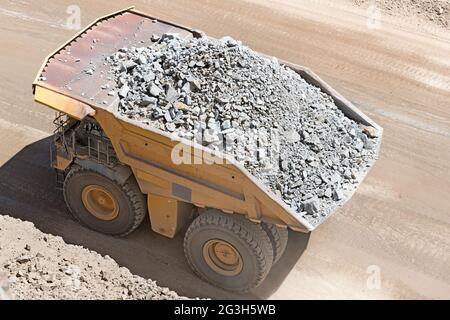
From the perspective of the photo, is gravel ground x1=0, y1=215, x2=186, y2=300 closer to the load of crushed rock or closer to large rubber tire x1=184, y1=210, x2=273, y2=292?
large rubber tire x1=184, y1=210, x2=273, y2=292

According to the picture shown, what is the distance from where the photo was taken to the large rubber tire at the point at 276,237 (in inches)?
303

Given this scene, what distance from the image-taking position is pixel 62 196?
9.16m

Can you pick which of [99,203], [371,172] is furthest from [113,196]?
[371,172]

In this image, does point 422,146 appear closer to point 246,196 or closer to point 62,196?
point 246,196

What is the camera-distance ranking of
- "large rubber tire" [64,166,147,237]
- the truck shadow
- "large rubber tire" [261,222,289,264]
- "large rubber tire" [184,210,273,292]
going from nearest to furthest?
1. "large rubber tire" [184,210,273,292]
2. "large rubber tire" [261,222,289,264]
3. "large rubber tire" [64,166,147,237]
4. the truck shadow

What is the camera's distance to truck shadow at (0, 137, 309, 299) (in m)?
8.21

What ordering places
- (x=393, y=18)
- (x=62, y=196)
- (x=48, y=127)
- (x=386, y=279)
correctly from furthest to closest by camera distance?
(x=393, y=18)
(x=48, y=127)
(x=62, y=196)
(x=386, y=279)

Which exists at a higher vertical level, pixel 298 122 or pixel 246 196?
pixel 298 122

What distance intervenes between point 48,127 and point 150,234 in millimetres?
2660

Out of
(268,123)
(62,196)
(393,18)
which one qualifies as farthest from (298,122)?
(393,18)

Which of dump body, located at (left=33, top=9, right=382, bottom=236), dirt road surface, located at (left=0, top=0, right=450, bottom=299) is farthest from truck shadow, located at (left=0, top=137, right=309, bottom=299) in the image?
dump body, located at (left=33, top=9, right=382, bottom=236)

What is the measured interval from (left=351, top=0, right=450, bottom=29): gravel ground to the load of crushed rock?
203 inches

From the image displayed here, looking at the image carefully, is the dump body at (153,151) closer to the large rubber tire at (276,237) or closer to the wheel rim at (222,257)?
the large rubber tire at (276,237)

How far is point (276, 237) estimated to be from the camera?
7809mm
